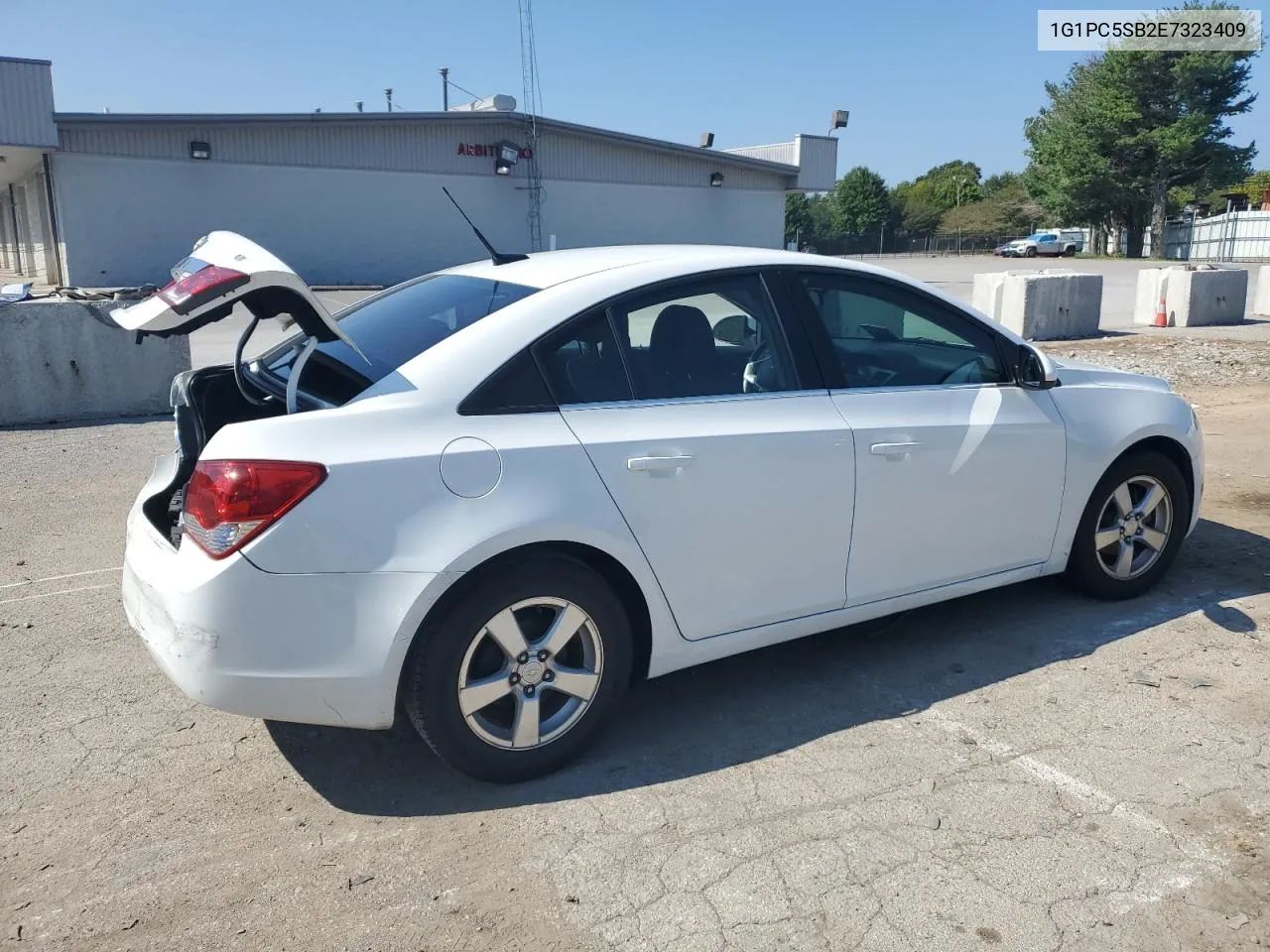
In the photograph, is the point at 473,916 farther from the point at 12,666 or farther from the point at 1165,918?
the point at 12,666

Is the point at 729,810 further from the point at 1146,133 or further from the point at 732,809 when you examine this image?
the point at 1146,133

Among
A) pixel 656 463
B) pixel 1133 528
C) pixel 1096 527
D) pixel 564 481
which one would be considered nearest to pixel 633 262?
pixel 656 463

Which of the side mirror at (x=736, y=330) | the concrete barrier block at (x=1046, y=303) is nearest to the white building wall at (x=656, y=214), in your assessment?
the concrete barrier block at (x=1046, y=303)

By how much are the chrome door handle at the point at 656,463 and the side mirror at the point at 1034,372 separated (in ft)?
5.73

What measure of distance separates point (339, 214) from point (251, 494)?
95.1ft

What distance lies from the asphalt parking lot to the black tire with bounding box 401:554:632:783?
0.37 feet

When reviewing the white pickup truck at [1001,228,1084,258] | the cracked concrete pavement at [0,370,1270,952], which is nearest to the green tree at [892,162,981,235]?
the white pickup truck at [1001,228,1084,258]

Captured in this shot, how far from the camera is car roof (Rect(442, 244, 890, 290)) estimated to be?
12.1 ft

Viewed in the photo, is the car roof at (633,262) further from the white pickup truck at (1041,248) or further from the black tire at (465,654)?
the white pickup truck at (1041,248)

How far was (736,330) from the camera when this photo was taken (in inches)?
152

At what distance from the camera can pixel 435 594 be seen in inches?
119

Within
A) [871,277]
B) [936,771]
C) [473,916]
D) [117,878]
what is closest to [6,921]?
[117,878]

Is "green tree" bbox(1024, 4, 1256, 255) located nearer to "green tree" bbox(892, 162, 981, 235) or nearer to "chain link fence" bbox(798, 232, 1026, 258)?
"chain link fence" bbox(798, 232, 1026, 258)

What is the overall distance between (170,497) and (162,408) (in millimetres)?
6815
